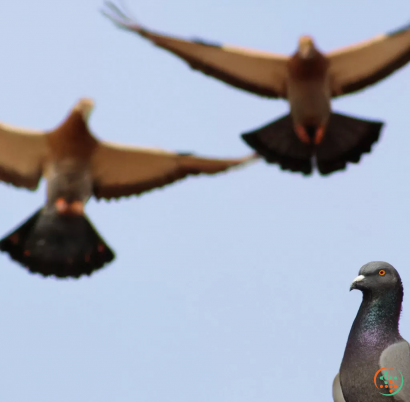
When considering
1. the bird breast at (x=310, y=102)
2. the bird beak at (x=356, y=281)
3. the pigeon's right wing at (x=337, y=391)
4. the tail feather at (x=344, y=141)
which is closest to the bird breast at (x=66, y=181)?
the bird breast at (x=310, y=102)

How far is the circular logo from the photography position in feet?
21.0

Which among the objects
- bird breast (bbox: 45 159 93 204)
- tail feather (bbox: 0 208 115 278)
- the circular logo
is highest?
bird breast (bbox: 45 159 93 204)

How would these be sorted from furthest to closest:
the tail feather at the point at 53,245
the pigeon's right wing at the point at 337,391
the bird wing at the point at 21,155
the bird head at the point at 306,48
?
the bird wing at the point at 21,155 < the tail feather at the point at 53,245 < the bird head at the point at 306,48 < the pigeon's right wing at the point at 337,391

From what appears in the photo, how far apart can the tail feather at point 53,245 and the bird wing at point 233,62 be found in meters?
1.70

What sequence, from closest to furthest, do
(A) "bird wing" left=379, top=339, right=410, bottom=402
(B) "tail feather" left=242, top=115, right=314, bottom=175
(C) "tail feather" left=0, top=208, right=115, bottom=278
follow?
(A) "bird wing" left=379, top=339, right=410, bottom=402, (B) "tail feather" left=242, top=115, right=314, bottom=175, (C) "tail feather" left=0, top=208, right=115, bottom=278

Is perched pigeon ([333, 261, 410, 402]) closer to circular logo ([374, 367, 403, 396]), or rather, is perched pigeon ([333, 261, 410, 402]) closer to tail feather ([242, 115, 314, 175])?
circular logo ([374, 367, 403, 396])

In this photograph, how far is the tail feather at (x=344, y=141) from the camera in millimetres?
7918

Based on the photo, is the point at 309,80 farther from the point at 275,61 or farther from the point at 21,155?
the point at 21,155

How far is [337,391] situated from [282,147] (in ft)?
7.22

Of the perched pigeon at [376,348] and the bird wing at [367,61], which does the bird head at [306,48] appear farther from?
the perched pigeon at [376,348]

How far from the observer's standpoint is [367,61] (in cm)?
812

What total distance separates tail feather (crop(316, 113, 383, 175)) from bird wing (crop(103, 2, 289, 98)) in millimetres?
597

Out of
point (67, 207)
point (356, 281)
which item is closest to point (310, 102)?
point (356, 281)

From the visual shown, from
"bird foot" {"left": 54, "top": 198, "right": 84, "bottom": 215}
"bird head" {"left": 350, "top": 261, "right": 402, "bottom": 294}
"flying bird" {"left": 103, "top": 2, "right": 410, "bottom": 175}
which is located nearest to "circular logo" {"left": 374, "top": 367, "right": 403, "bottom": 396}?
"bird head" {"left": 350, "top": 261, "right": 402, "bottom": 294}
